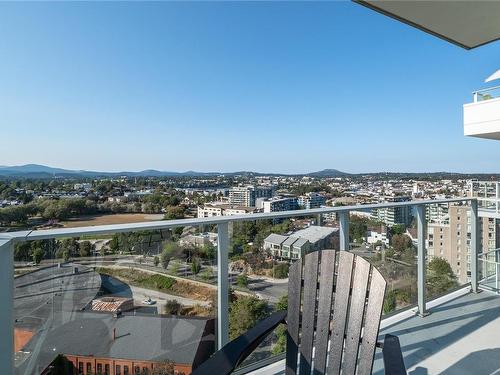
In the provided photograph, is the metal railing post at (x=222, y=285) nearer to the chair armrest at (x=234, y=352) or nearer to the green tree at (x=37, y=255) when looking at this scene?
the chair armrest at (x=234, y=352)

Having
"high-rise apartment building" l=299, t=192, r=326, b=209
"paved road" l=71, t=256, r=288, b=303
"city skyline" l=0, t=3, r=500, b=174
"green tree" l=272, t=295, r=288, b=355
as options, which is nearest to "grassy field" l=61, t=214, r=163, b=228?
"paved road" l=71, t=256, r=288, b=303

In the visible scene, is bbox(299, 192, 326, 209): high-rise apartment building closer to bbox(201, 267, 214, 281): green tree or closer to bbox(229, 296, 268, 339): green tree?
bbox(229, 296, 268, 339): green tree

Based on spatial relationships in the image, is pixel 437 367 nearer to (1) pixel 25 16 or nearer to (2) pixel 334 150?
(1) pixel 25 16

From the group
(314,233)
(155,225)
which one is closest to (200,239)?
(155,225)

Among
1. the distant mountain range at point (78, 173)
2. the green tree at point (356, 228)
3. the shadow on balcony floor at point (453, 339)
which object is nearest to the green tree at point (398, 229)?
the green tree at point (356, 228)

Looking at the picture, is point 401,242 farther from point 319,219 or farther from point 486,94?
point 486,94

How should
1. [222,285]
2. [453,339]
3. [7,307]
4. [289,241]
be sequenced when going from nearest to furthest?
[7,307], [222,285], [289,241], [453,339]

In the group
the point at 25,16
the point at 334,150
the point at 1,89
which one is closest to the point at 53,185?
the point at 1,89
